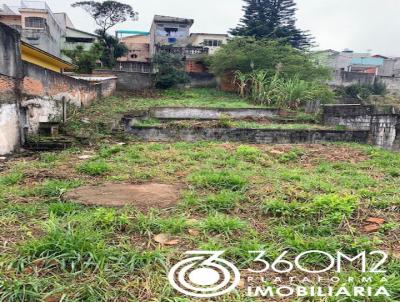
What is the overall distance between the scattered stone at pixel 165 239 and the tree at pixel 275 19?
24.4 m

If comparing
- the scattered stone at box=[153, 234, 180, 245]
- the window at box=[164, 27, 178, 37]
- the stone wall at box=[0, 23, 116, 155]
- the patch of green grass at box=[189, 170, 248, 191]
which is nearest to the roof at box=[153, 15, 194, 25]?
the window at box=[164, 27, 178, 37]

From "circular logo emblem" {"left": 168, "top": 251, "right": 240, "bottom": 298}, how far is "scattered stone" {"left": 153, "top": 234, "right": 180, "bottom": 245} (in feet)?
0.71

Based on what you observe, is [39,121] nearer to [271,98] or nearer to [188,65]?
[271,98]

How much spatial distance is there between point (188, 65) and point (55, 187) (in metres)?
19.3

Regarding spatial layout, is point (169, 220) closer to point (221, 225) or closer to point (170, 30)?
point (221, 225)

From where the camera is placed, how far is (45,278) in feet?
6.72

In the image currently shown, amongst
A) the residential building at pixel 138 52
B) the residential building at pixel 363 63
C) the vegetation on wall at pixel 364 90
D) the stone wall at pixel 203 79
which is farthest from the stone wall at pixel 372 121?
the residential building at pixel 363 63

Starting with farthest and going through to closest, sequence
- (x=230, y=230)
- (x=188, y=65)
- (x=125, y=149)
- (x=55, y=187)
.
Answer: (x=188, y=65) → (x=125, y=149) → (x=55, y=187) → (x=230, y=230)

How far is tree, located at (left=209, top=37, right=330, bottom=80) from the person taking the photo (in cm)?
1719

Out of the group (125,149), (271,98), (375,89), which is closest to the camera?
(125,149)

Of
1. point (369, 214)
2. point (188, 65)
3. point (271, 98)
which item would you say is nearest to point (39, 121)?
point (369, 214)

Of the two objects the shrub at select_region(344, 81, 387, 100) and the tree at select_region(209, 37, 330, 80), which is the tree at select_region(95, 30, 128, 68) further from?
the shrub at select_region(344, 81, 387, 100)

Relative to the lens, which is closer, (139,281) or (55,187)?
(139,281)

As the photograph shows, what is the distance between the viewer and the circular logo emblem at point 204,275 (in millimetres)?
2021
